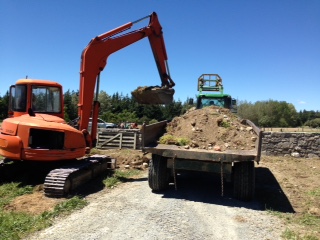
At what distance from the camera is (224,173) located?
6.84 m

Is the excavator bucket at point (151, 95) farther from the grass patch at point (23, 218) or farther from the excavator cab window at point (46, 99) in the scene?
the grass patch at point (23, 218)

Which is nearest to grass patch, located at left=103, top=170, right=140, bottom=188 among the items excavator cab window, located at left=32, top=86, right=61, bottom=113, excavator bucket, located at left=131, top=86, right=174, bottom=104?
excavator bucket, located at left=131, top=86, right=174, bottom=104

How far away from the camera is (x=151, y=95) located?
9.93m

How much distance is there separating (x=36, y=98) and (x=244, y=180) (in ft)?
19.0

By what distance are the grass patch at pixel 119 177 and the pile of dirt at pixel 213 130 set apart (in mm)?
1947

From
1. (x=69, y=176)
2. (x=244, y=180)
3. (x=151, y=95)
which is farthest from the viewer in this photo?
(x=151, y=95)

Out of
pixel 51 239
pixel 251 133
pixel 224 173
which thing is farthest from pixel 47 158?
pixel 251 133

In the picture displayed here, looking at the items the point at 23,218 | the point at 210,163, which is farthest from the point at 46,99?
the point at 210,163

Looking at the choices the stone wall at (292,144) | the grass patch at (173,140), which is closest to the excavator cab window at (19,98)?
the grass patch at (173,140)

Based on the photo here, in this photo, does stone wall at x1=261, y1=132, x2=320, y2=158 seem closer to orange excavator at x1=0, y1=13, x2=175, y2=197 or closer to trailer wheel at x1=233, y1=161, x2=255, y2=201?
orange excavator at x1=0, y1=13, x2=175, y2=197

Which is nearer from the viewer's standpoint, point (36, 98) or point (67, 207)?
point (67, 207)

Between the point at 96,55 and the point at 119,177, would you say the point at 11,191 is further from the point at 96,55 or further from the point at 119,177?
the point at 96,55

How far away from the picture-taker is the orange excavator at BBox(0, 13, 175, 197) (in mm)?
7539

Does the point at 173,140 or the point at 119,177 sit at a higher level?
the point at 173,140
